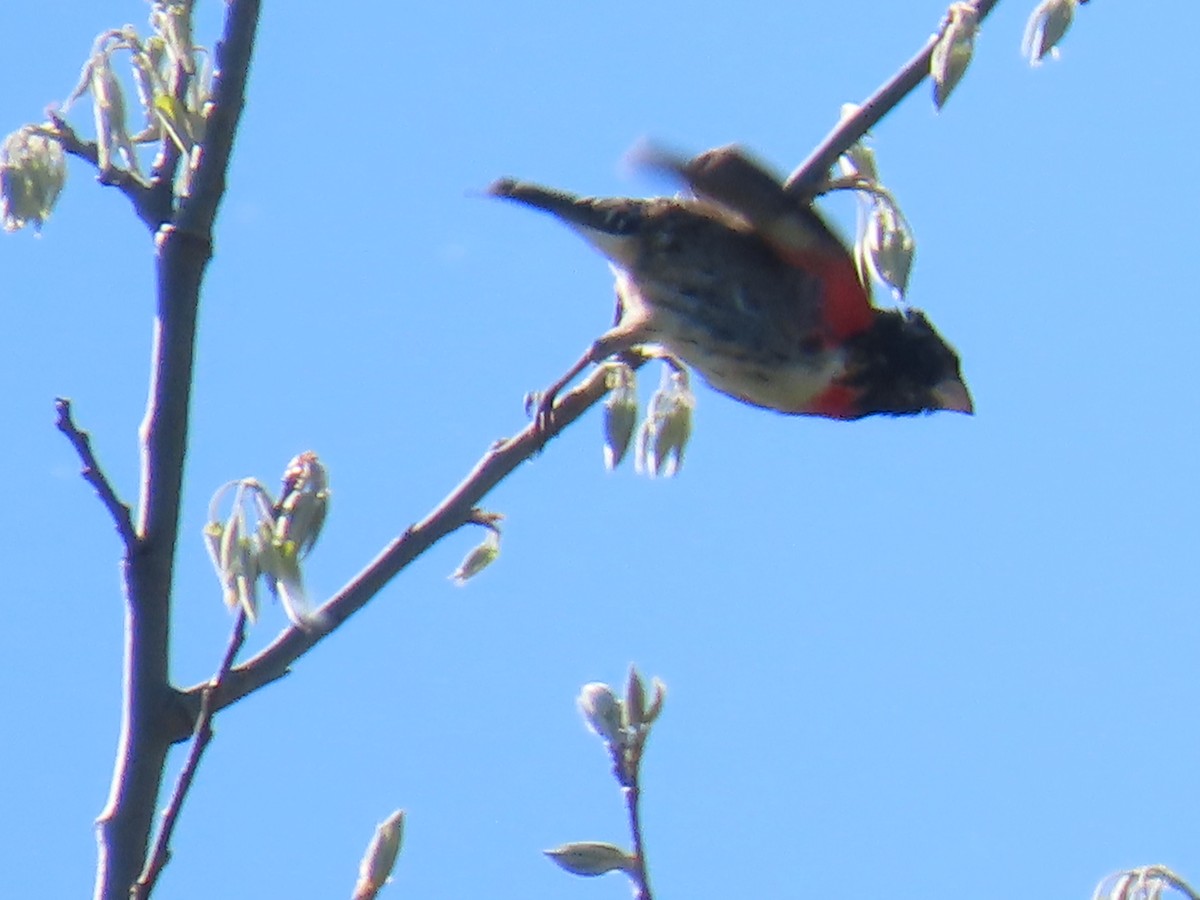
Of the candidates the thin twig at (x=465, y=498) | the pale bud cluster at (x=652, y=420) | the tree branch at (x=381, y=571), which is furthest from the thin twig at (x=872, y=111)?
the tree branch at (x=381, y=571)

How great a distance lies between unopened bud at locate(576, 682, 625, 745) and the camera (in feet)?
6.90

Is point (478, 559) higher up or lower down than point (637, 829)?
higher up

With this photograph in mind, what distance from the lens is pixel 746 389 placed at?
4461 mm

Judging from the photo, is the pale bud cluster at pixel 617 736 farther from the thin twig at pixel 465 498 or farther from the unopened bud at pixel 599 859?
the thin twig at pixel 465 498

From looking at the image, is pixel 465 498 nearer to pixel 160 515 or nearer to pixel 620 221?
pixel 160 515

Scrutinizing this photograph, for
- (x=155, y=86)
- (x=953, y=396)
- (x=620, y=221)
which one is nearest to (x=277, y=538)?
(x=155, y=86)

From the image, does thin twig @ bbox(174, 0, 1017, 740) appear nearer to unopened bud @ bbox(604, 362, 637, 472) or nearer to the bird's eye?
unopened bud @ bbox(604, 362, 637, 472)

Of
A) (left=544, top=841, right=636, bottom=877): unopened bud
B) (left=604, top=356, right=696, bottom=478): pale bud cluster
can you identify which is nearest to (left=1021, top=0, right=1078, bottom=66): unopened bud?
(left=604, top=356, right=696, bottom=478): pale bud cluster

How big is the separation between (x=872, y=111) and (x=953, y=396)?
2.01 meters

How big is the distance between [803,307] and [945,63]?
1812 mm

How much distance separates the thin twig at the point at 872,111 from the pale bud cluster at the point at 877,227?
37 mm

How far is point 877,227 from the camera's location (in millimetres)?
3039

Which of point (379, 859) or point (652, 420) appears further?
point (652, 420)

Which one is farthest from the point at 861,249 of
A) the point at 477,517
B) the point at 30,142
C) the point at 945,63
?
the point at 30,142
